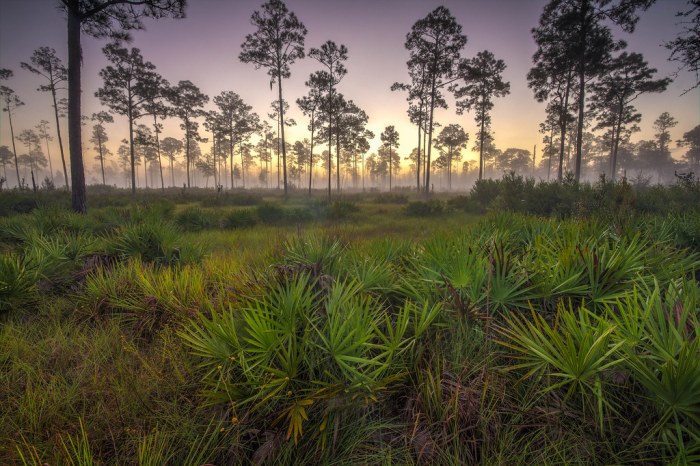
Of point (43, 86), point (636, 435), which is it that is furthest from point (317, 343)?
point (43, 86)

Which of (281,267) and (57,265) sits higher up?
(281,267)

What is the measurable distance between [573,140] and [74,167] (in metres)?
76.4

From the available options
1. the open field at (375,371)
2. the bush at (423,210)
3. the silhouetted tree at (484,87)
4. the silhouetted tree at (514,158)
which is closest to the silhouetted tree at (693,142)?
the silhouetted tree at (514,158)

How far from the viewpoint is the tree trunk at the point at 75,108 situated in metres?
9.74

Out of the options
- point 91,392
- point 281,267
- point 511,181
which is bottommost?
point 91,392

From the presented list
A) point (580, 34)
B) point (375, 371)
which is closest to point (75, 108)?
point (375, 371)

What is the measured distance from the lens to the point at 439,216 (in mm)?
15070

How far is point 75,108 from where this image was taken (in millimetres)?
10141

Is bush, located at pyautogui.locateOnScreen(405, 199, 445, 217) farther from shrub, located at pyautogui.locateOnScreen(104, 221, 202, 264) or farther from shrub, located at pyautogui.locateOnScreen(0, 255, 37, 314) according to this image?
shrub, located at pyautogui.locateOnScreen(0, 255, 37, 314)

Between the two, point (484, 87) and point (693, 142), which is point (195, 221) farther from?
point (693, 142)

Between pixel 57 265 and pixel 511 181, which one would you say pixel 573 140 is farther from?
pixel 57 265

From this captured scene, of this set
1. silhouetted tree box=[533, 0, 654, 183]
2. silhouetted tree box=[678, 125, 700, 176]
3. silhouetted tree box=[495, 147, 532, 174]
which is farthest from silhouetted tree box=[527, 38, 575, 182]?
silhouetted tree box=[495, 147, 532, 174]

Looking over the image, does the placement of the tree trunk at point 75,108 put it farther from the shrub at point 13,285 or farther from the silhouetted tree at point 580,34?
Result: the silhouetted tree at point 580,34

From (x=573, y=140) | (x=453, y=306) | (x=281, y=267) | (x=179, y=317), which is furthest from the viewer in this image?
(x=573, y=140)
